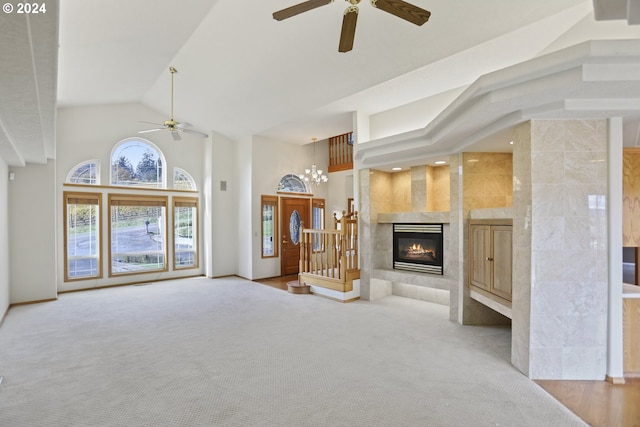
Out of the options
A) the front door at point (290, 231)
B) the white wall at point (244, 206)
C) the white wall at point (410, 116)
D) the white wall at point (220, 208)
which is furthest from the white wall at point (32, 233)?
the white wall at point (410, 116)

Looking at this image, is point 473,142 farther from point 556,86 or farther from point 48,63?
point 48,63

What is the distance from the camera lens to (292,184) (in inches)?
356

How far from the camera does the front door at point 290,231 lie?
28.4 ft

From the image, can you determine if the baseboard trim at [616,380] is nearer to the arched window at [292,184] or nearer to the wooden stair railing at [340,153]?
the arched window at [292,184]

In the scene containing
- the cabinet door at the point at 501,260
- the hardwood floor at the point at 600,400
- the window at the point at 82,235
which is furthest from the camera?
the window at the point at 82,235

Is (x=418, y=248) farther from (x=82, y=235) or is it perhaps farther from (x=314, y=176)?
(x=82, y=235)

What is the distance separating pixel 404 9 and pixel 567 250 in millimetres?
2696

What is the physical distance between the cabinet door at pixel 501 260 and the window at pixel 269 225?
556 centimetres

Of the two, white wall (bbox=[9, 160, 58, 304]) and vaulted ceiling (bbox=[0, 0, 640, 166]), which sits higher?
vaulted ceiling (bbox=[0, 0, 640, 166])

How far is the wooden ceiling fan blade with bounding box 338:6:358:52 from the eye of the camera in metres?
2.69

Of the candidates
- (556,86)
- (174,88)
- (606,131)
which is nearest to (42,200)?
(174,88)

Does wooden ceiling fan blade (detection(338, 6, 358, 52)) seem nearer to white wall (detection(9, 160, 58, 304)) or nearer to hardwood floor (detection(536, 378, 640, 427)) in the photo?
hardwood floor (detection(536, 378, 640, 427))

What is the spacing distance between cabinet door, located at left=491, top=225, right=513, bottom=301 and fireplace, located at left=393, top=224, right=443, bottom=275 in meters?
1.39

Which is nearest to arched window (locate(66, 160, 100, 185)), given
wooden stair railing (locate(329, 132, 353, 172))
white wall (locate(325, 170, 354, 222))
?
white wall (locate(325, 170, 354, 222))
